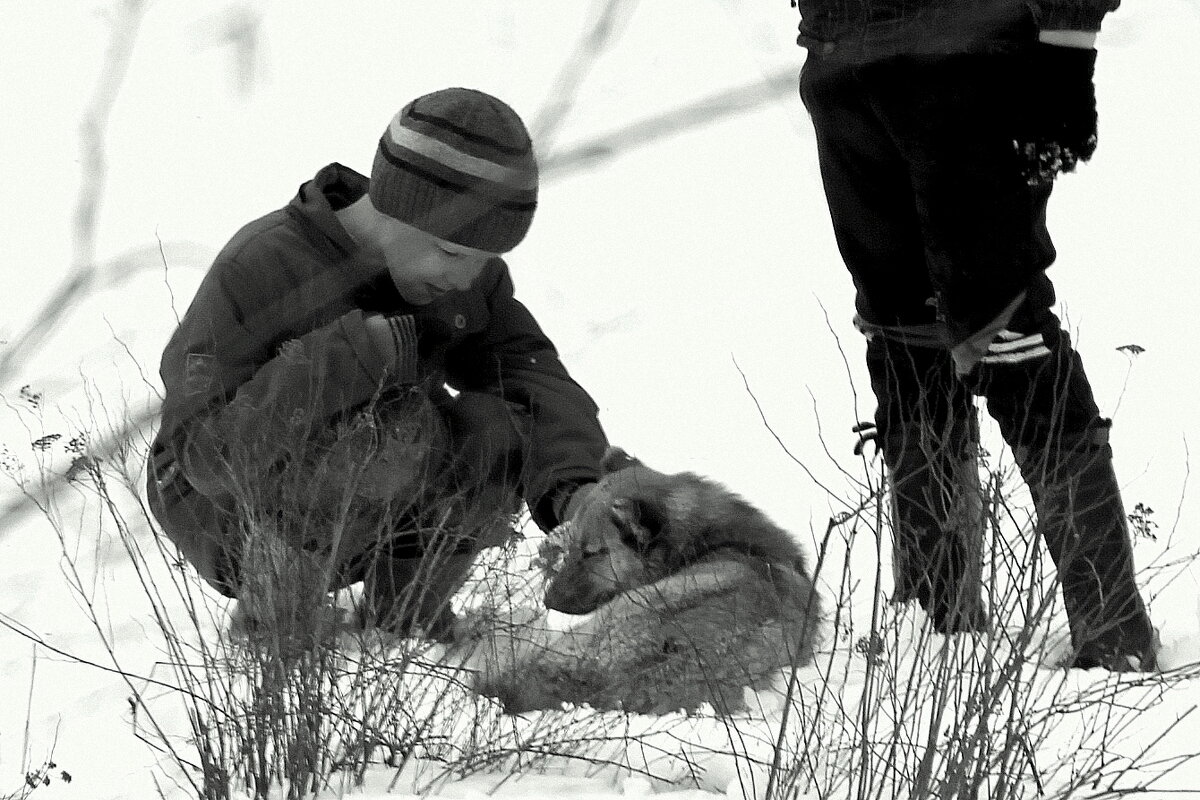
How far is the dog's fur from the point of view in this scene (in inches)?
112

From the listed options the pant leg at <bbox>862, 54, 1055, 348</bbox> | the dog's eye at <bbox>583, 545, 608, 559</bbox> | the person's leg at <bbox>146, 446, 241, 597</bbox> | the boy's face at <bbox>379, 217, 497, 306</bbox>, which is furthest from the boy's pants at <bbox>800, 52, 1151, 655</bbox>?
the person's leg at <bbox>146, 446, 241, 597</bbox>

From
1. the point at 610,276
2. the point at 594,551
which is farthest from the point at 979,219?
the point at 610,276

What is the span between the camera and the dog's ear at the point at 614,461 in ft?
13.8

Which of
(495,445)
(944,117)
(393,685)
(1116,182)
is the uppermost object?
(1116,182)

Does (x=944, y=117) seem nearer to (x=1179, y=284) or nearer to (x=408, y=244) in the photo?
(x=408, y=244)

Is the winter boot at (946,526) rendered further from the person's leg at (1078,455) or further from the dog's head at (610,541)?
the dog's head at (610,541)

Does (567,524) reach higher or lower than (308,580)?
higher

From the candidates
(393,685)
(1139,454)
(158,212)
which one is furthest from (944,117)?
(158,212)

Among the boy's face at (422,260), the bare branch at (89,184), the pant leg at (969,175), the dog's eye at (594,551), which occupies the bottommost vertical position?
the bare branch at (89,184)

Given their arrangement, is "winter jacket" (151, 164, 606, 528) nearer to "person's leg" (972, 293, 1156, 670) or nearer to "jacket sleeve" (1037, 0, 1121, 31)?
"person's leg" (972, 293, 1156, 670)

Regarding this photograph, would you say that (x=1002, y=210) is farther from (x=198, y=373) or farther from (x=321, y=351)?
(x=198, y=373)

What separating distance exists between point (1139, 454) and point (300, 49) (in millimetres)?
4427

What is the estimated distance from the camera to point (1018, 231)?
119 inches

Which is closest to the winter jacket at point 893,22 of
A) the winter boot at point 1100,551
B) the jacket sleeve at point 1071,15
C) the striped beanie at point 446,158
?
the jacket sleeve at point 1071,15
